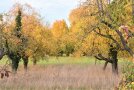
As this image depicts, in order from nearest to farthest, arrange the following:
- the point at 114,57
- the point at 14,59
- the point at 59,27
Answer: the point at 114,57, the point at 14,59, the point at 59,27

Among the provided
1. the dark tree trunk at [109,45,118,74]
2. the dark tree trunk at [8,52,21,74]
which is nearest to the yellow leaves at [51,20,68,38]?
the dark tree trunk at [8,52,21,74]

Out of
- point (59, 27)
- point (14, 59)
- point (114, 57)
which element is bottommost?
point (14, 59)

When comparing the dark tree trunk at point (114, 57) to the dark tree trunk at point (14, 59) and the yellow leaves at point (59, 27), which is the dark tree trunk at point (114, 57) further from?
the yellow leaves at point (59, 27)

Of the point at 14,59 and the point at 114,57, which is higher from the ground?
the point at 114,57

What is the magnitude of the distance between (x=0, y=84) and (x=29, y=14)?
73.9ft

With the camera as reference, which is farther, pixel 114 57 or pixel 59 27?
pixel 59 27

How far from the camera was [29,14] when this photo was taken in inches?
1786

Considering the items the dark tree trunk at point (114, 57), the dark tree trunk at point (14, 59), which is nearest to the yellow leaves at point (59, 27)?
the dark tree trunk at point (14, 59)

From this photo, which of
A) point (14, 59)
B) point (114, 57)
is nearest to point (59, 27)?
point (14, 59)

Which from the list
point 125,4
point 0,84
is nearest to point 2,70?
point 125,4

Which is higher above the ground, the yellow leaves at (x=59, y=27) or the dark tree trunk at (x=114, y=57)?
the yellow leaves at (x=59, y=27)

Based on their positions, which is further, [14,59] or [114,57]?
[14,59]

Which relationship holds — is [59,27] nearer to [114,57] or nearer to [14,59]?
[14,59]

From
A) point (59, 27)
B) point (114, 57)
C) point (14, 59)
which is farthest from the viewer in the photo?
point (59, 27)
